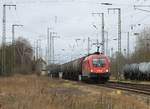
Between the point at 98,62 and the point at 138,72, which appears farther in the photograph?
the point at 138,72

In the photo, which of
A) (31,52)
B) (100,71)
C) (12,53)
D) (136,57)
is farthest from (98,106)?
(31,52)

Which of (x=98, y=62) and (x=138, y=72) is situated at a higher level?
(x=98, y=62)

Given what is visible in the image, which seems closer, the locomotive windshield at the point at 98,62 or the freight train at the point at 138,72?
the locomotive windshield at the point at 98,62

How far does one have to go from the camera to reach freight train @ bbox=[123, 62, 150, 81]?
73.9 m

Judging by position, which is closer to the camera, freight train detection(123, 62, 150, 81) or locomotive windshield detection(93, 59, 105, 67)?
locomotive windshield detection(93, 59, 105, 67)

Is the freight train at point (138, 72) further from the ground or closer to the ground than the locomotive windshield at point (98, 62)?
closer to the ground

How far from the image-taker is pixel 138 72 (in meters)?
79.9

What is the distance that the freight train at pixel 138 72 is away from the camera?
2911 inches

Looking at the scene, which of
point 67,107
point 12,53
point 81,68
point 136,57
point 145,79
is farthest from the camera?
point 136,57

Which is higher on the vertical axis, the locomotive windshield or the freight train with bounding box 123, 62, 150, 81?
the locomotive windshield

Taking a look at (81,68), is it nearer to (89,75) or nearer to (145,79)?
(89,75)

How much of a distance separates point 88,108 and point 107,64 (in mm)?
35977

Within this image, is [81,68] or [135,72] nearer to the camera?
[81,68]

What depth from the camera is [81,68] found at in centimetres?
5975
